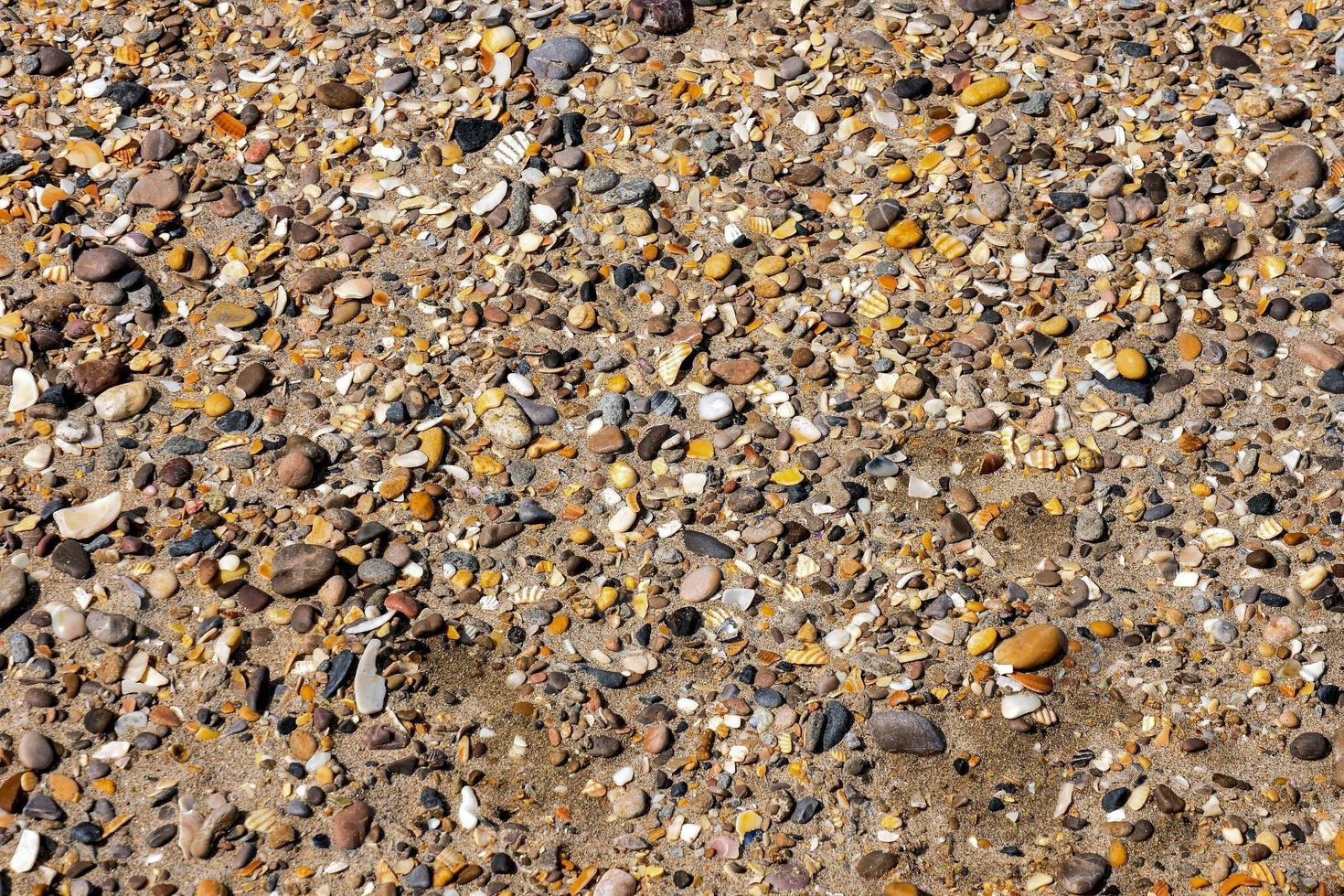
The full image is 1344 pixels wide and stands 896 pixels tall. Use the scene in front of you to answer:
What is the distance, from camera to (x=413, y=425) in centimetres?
303

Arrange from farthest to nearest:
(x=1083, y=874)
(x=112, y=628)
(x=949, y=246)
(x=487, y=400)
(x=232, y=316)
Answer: (x=949, y=246) → (x=232, y=316) → (x=487, y=400) → (x=112, y=628) → (x=1083, y=874)

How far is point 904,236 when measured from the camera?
3.30 metres

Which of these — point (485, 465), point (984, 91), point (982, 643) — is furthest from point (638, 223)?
point (982, 643)

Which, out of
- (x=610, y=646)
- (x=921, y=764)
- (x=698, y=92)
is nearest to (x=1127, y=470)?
(x=921, y=764)

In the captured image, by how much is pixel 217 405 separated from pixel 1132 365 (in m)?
2.36

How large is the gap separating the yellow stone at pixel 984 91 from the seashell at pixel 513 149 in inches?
51.7

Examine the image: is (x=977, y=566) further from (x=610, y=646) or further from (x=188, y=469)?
(x=188, y=469)

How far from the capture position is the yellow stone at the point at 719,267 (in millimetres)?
3252

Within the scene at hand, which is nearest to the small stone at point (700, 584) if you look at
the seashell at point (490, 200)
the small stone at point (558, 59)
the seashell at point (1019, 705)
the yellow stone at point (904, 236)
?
the seashell at point (1019, 705)

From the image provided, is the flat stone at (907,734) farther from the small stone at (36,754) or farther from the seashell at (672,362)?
the small stone at (36,754)

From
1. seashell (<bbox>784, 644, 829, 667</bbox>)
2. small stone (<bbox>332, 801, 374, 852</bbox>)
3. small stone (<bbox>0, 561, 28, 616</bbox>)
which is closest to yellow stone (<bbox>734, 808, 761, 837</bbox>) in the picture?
seashell (<bbox>784, 644, 829, 667</bbox>)

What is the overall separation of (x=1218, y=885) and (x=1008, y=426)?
3.79ft

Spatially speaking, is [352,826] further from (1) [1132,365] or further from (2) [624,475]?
(1) [1132,365]

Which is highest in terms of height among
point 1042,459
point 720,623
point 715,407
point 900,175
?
point 900,175
